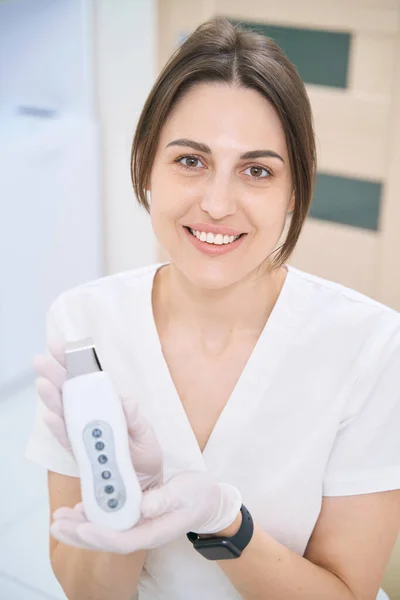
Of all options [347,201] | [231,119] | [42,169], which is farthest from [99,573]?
[347,201]

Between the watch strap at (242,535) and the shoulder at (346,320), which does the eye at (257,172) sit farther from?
the watch strap at (242,535)

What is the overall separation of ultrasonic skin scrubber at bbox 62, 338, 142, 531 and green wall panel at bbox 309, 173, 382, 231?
187 centimetres

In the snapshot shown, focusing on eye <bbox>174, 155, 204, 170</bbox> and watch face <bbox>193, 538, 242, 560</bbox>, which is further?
eye <bbox>174, 155, 204, 170</bbox>

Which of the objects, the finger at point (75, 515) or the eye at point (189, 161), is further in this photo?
the eye at point (189, 161)

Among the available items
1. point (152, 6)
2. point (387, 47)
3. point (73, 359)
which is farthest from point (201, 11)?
point (73, 359)

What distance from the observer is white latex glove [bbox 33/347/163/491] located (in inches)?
31.6

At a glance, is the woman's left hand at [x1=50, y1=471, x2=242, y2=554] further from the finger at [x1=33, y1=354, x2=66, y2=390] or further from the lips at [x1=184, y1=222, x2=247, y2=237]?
the lips at [x1=184, y1=222, x2=247, y2=237]

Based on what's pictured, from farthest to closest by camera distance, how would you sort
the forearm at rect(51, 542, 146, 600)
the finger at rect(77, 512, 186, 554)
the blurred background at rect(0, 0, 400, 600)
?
the blurred background at rect(0, 0, 400, 600) → the forearm at rect(51, 542, 146, 600) → the finger at rect(77, 512, 186, 554)

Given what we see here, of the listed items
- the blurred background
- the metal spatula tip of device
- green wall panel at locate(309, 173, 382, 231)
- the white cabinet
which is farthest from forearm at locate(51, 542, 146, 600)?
green wall panel at locate(309, 173, 382, 231)

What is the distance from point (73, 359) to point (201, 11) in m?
2.16

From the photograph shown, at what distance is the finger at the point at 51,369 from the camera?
0.80 metres

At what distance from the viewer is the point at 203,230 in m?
1.04

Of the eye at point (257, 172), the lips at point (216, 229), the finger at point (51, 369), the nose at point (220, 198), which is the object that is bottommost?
the finger at point (51, 369)

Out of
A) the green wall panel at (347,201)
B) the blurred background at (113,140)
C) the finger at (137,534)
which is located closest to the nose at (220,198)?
the finger at (137,534)
